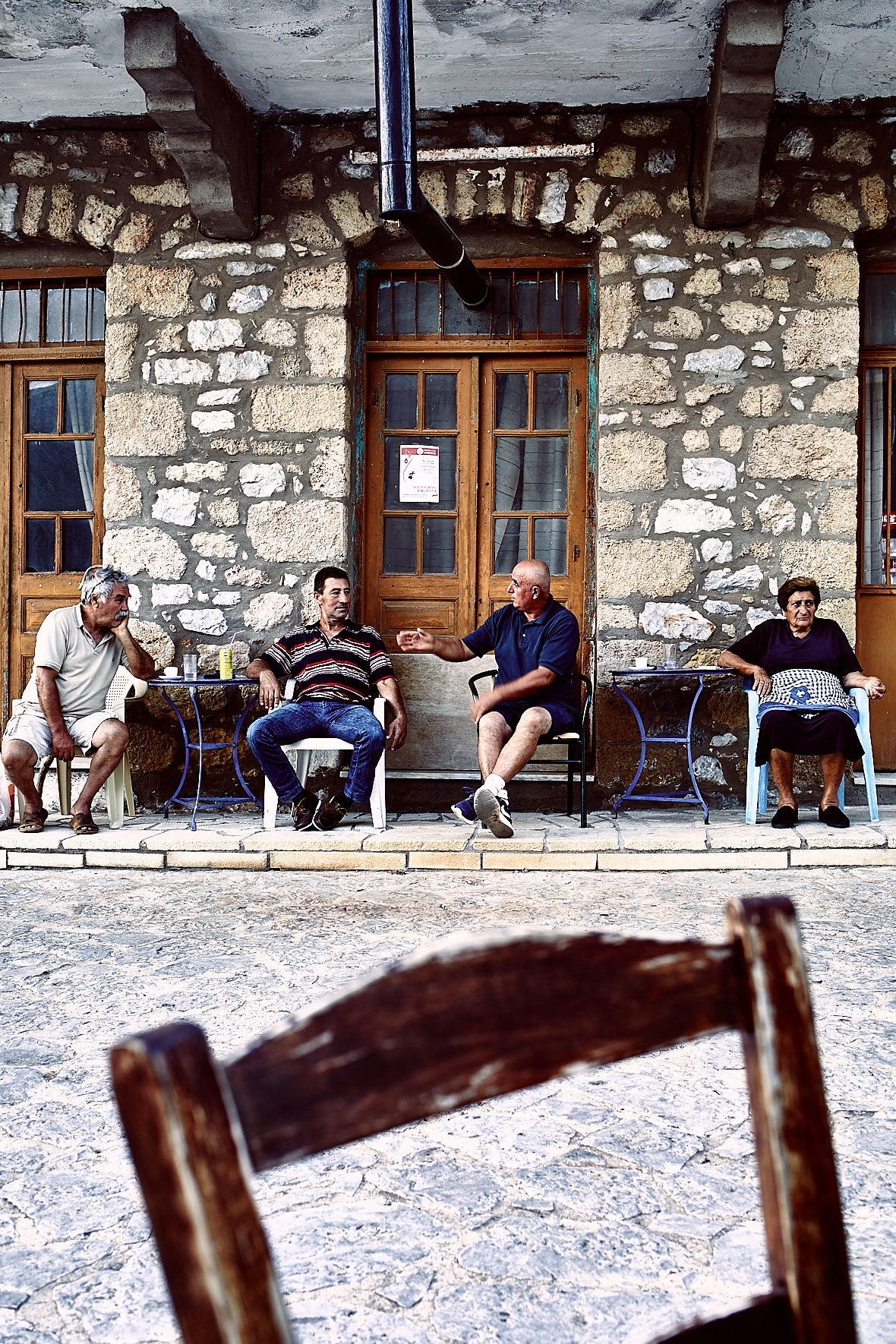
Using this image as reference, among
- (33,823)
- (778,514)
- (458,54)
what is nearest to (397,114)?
(458,54)

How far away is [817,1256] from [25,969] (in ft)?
9.76

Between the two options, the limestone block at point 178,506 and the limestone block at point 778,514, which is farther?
the limestone block at point 178,506

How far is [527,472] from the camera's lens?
6230mm

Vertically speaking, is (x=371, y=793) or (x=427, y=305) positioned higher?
(x=427, y=305)

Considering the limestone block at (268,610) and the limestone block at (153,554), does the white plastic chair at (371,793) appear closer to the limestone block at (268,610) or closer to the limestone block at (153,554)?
the limestone block at (268,610)

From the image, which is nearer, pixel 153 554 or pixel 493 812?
pixel 493 812

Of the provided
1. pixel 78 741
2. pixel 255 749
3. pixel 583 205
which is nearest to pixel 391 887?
pixel 255 749

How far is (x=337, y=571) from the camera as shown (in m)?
5.64

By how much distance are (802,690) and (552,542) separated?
168 centimetres

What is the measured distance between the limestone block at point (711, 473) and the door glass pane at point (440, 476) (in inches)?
51.9

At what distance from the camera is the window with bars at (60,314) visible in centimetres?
641

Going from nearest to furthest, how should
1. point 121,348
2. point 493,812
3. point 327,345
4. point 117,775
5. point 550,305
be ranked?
point 493,812
point 117,775
point 327,345
point 121,348
point 550,305

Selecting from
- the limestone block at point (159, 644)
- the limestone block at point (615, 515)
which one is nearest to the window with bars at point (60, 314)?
the limestone block at point (159, 644)

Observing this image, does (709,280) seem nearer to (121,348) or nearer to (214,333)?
(214,333)
